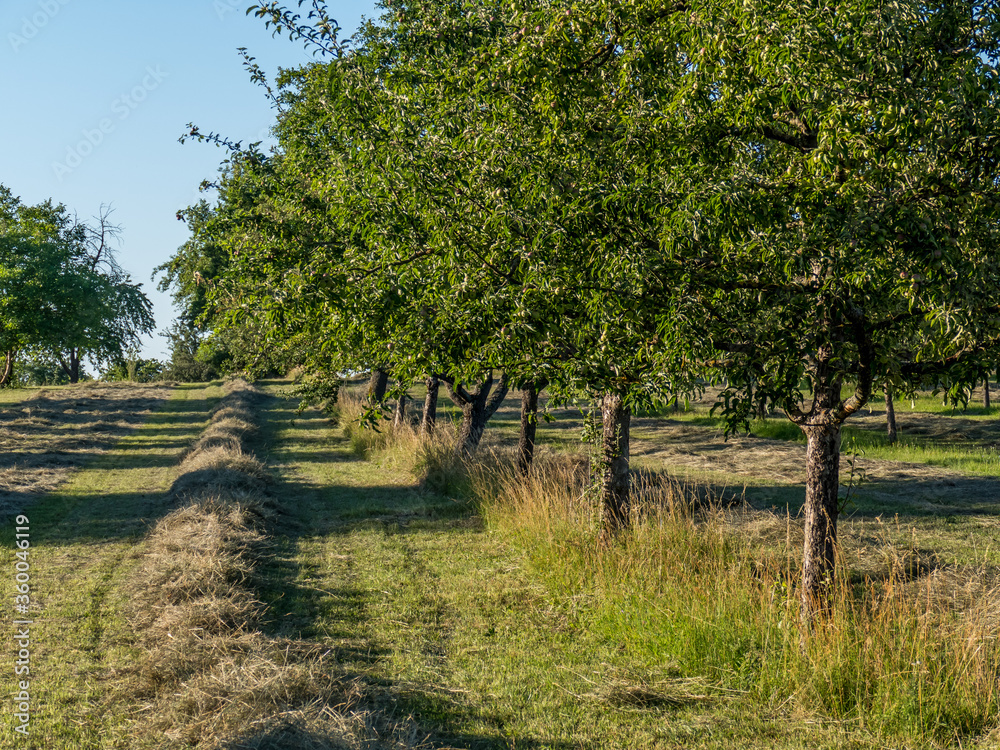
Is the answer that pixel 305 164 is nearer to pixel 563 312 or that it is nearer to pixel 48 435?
pixel 563 312

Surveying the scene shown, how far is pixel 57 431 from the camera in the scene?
864 inches

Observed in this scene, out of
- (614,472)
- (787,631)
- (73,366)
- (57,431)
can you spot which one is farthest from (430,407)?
(73,366)

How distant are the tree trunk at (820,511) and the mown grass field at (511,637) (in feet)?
0.96

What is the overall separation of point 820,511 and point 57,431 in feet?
75.7

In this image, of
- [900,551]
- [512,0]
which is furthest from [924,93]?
[900,551]

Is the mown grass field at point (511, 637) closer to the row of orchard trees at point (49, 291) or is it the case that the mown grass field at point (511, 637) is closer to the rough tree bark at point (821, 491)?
the rough tree bark at point (821, 491)

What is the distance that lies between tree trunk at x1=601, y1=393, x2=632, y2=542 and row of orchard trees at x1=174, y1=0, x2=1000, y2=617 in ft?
9.48

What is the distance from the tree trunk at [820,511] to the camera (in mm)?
5686

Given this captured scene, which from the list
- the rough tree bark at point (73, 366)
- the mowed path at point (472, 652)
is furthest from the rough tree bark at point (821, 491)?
the rough tree bark at point (73, 366)

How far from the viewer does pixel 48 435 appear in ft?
67.8

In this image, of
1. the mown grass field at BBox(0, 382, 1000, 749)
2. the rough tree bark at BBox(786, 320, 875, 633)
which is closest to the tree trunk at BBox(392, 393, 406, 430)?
the mown grass field at BBox(0, 382, 1000, 749)

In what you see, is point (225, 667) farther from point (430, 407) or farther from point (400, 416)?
point (400, 416)

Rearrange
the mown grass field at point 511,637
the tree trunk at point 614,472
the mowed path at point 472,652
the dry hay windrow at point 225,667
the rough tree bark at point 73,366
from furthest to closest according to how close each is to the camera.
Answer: the rough tree bark at point 73,366
the tree trunk at point 614,472
the mowed path at point 472,652
the mown grass field at point 511,637
the dry hay windrow at point 225,667

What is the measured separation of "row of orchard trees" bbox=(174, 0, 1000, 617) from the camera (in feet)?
13.8
